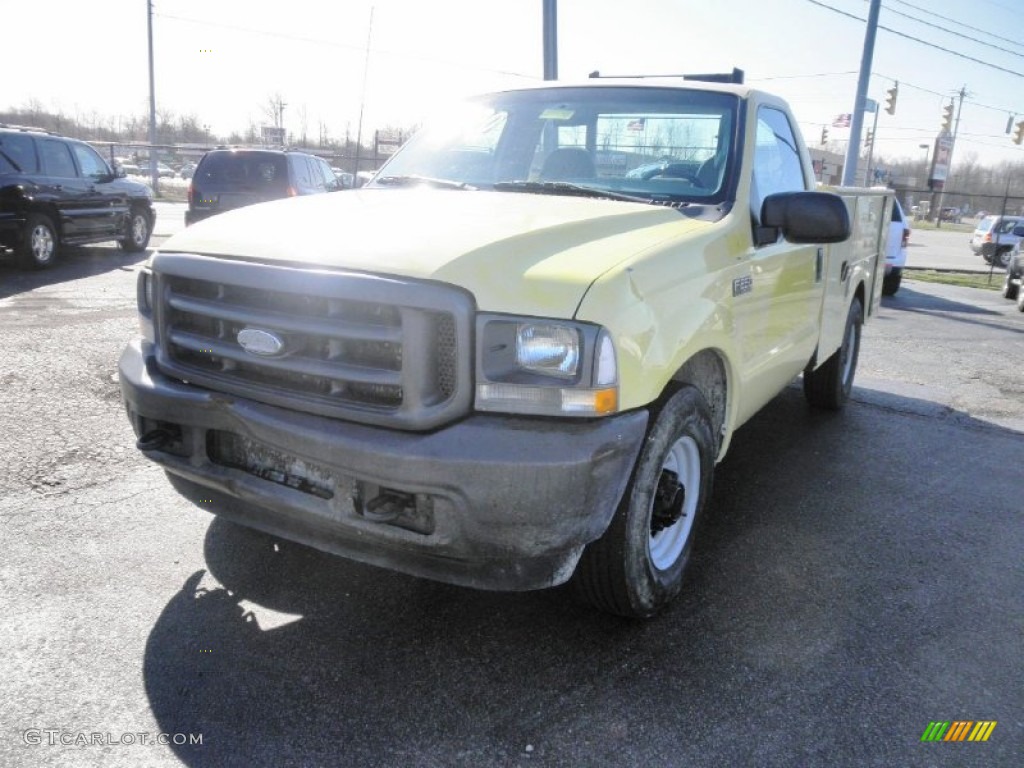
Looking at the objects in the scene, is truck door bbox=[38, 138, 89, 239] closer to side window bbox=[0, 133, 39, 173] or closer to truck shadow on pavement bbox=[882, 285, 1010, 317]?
side window bbox=[0, 133, 39, 173]

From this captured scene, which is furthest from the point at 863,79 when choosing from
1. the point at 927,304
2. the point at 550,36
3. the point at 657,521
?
the point at 657,521

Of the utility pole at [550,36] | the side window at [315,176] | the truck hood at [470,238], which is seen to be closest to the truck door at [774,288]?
the truck hood at [470,238]

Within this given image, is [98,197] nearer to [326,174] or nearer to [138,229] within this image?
[138,229]

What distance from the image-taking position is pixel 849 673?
2.73 metres

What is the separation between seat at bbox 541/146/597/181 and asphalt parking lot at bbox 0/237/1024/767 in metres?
1.80

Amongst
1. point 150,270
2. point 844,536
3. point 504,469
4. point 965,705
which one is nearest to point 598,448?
point 504,469

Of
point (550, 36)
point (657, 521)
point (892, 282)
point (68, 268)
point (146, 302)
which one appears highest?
point (550, 36)

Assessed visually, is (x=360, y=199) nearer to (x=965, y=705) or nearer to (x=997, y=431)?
(x=965, y=705)

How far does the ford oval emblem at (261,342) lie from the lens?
2.57 m

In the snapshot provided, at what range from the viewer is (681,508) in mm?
3102

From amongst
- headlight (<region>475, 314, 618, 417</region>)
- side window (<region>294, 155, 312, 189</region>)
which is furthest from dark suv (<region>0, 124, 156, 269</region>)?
headlight (<region>475, 314, 618, 417</region>)

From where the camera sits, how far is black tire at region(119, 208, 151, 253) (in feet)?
46.5

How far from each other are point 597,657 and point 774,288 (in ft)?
6.39

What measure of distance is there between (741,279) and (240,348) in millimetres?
1968
